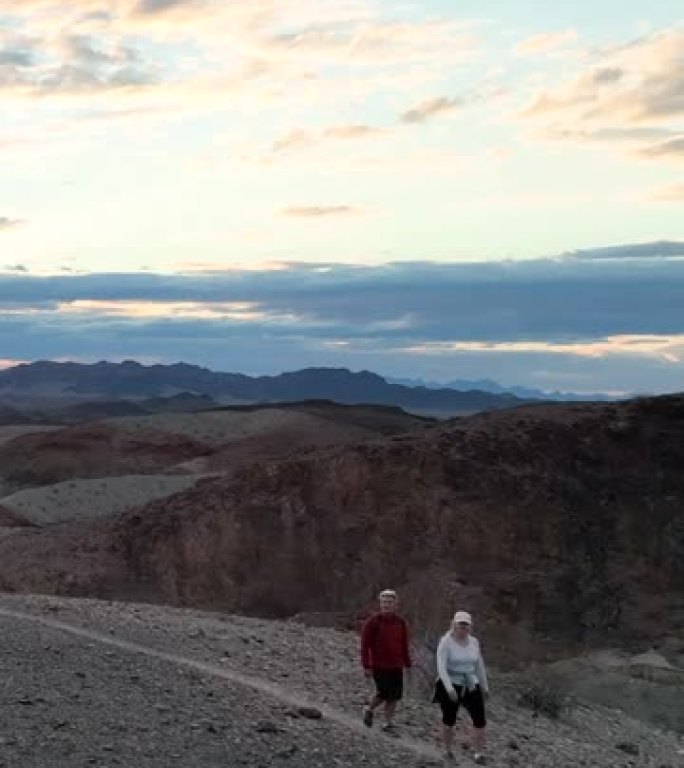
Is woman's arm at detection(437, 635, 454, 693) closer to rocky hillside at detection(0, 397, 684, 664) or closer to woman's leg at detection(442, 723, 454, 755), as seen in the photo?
woman's leg at detection(442, 723, 454, 755)

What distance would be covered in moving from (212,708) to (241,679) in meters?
1.99

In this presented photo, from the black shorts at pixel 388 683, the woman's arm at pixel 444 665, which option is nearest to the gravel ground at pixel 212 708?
the black shorts at pixel 388 683

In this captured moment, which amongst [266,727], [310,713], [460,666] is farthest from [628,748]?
[266,727]

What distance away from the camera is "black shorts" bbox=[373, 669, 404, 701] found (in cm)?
1262

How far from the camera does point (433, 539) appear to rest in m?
27.4

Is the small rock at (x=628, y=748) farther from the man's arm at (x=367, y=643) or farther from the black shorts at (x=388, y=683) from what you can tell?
the man's arm at (x=367, y=643)

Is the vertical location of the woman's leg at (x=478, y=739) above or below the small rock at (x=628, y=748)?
above

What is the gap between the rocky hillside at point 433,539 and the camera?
25219 millimetres

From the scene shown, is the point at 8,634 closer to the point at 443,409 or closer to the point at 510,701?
the point at 510,701

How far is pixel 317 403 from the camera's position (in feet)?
281

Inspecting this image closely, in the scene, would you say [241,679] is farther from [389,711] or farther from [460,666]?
[460,666]

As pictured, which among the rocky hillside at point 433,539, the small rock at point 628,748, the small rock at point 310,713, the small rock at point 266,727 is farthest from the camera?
the rocky hillside at point 433,539

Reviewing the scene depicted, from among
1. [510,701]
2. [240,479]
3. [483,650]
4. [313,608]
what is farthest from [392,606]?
[240,479]

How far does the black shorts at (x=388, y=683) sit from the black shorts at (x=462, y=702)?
2.20ft
